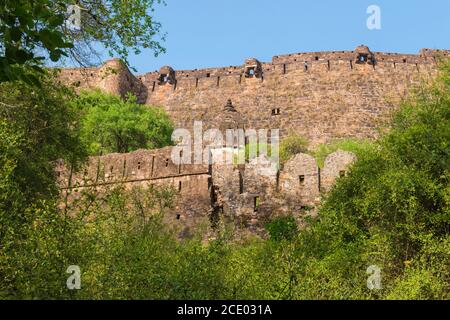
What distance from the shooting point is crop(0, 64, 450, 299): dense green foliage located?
47.7 ft

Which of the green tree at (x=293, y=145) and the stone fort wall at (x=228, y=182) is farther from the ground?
the green tree at (x=293, y=145)

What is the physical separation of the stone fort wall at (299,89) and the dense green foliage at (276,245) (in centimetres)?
2300

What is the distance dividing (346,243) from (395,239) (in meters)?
1.79

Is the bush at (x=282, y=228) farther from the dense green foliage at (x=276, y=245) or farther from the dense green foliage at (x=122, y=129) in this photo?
the dense green foliage at (x=122, y=129)

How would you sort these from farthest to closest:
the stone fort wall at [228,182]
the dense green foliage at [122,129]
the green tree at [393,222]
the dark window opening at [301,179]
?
the dense green foliage at [122,129] → the dark window opening at [301,179] → the stone fort wall at [228,182] → the green tree at [393,222]

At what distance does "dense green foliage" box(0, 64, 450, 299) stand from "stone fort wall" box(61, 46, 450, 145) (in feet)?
75.4

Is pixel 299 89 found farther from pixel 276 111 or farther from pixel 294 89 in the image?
pixel 276 111

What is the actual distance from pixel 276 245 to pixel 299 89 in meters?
29.6

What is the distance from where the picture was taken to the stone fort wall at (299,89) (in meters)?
49.4

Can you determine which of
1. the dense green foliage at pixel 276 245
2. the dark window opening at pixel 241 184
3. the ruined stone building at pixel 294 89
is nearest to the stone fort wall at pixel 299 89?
the ruined stone building at pixel 294 89

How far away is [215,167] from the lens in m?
29.0

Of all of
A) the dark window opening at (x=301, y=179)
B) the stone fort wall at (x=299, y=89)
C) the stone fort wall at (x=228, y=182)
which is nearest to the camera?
the stone fort wall at (x=228, y=182)

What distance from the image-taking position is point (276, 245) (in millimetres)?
22594

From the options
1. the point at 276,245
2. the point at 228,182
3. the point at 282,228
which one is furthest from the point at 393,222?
the point at 228,182
